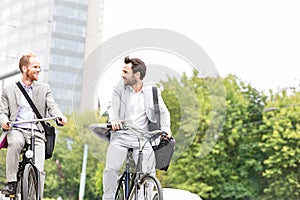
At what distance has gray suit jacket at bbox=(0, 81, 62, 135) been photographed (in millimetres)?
3865

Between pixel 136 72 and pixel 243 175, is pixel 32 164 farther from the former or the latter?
pixel 243 175

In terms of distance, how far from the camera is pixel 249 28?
49.8 ft

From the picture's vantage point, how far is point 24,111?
12.9ft

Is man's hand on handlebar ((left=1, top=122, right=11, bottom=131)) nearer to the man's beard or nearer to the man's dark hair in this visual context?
the man's beard

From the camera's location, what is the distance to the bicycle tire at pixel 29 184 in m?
3.68

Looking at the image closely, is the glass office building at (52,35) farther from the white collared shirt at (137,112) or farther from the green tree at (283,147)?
the white collared shirt at (137,112)

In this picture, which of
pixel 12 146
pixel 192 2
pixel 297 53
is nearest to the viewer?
pixel 12 146

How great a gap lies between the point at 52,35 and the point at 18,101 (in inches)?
421

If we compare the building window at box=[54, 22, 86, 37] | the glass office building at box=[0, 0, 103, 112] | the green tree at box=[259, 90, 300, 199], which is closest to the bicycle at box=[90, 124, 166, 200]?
the glass office building at box=[0, 0, 103, 112]

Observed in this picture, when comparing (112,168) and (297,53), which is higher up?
(297,53)

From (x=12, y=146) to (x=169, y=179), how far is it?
10914 millimetres

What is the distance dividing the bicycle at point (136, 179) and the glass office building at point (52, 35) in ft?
29.5

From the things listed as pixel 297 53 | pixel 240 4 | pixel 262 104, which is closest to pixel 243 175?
pixel 262 104

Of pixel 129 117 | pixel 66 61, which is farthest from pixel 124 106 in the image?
pixel 66 61
